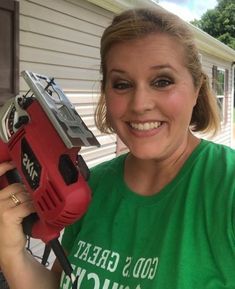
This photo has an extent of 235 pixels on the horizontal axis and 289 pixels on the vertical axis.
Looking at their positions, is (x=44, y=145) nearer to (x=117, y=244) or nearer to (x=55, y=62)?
(x=117, y=244)

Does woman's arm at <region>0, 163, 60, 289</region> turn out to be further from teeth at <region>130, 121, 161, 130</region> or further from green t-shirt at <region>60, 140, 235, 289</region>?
teeth at <region>130, 121, 161, 130</region>

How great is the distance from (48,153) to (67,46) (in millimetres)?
3608

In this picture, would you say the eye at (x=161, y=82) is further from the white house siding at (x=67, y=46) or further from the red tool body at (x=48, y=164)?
the white house siding at (x=67, y=46)

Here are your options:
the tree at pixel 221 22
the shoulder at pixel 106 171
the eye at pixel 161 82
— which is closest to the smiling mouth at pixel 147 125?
the eye at pixel 161 82

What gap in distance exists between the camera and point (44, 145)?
4.04 feet

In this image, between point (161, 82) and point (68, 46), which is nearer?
point (161, 82)

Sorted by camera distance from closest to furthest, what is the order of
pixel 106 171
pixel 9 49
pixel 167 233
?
pixel 167 233 → pixel 106 171 → pixel 9 49

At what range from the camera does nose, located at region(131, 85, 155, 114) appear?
4.04 ft

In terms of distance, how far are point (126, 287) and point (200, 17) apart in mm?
46878

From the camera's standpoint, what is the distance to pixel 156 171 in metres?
1.40

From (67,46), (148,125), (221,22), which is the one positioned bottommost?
(148,125)

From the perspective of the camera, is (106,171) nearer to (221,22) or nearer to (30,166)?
(30,166)

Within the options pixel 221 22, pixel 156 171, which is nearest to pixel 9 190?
pixel 156 171

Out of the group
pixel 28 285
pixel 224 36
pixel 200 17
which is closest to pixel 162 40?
pixel 28 285
